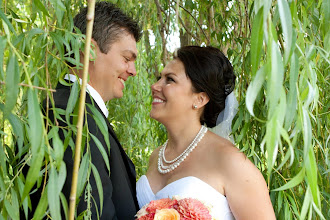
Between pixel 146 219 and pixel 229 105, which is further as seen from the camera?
pixel 229 105

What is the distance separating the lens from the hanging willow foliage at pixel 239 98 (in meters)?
0.64

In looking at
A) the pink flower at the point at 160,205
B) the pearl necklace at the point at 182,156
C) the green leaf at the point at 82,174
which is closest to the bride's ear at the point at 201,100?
the pearl necklace at the point at 182,156

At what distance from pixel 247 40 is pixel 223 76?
249 millimetres

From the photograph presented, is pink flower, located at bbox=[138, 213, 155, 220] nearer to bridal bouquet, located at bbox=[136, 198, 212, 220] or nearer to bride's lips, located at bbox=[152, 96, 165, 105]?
bridal bouquet, located at bbox=[136, 198, 212, 220]

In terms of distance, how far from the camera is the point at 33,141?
60 cm

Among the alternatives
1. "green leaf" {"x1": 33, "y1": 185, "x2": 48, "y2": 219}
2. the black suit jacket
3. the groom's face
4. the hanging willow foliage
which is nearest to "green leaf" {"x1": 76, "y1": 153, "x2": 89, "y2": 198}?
the hanging willow foliage

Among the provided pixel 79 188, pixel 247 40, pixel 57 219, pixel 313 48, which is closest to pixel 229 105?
pixel 247 40

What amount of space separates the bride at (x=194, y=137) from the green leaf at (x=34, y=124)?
1.07 m

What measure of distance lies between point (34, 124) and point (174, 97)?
1.24 m

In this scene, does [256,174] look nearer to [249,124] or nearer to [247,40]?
[249,124]

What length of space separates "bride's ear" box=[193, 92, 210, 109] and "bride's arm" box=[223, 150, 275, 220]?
33 cm

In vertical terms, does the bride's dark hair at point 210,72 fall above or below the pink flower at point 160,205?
above

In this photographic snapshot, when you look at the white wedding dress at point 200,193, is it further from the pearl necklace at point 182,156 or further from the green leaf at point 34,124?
the green leaf at point 34,124

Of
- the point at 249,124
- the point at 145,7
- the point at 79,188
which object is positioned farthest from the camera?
the point at 145,7
